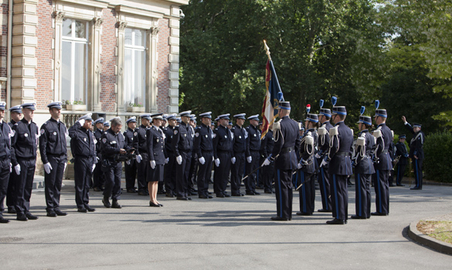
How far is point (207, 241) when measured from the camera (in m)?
8.14

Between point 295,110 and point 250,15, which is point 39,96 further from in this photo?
point 295,110

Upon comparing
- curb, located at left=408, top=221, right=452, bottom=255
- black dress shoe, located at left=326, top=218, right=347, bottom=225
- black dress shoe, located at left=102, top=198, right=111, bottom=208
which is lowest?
curb, located at left=408, top=221, right=452, bottom=255

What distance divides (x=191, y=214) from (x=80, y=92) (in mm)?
12276

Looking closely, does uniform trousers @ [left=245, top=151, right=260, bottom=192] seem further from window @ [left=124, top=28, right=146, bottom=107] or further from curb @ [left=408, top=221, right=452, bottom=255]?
window @ [left=124, top=28, right=146, bottom=107]

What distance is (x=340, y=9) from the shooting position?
32.7 metres

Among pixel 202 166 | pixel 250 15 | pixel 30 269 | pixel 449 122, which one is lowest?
pixel 30 269

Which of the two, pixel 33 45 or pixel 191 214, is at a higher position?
pixel 33 45

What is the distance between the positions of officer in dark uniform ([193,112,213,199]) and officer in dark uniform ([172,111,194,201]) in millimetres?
205

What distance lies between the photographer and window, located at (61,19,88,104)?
21141mm

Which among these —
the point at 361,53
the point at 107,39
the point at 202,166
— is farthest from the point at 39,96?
the point at 361,53

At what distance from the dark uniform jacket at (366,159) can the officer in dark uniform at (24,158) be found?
614 centimetres

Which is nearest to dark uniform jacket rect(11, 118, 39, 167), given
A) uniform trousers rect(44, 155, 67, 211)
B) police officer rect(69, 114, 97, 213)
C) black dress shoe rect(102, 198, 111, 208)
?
uniform trousers rect(44, 155, 67, 211)

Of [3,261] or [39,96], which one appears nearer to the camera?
[3,261]

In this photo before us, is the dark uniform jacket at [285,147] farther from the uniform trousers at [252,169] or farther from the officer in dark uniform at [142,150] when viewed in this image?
the officer in dark uniform at [142,150]
